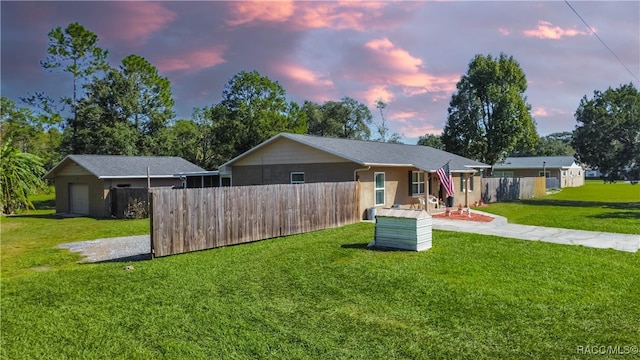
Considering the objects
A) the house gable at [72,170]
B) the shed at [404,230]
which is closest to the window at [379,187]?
the shed at [404,230]

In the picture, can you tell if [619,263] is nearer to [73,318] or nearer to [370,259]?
[370,259]

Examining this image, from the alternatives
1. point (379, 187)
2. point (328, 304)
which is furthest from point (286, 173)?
point (328, 304)

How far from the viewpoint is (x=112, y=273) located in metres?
8.26

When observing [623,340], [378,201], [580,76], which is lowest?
[623,340]

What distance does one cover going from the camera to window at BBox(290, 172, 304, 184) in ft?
61.1

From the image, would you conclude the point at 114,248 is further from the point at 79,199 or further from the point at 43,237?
the point at 79,199

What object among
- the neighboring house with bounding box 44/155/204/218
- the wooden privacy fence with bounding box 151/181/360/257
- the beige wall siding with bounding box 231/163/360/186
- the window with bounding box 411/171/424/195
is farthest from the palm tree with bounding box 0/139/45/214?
the window with bounding box 411/171/424/195

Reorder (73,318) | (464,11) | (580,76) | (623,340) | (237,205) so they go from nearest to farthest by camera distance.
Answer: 1. (623,340)
2. (73,318)
3. (464,11)
4. (237,205)
5. (580,76)

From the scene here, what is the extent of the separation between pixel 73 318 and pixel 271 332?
118 inches

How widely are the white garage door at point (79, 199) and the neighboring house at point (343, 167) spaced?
27.0 feet

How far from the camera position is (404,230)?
9.93 meters

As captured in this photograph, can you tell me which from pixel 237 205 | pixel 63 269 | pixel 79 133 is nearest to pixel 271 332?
pixel 63 269

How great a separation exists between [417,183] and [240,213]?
36.8 ft

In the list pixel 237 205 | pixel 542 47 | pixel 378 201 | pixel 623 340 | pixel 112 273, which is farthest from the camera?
pixel 378 201
